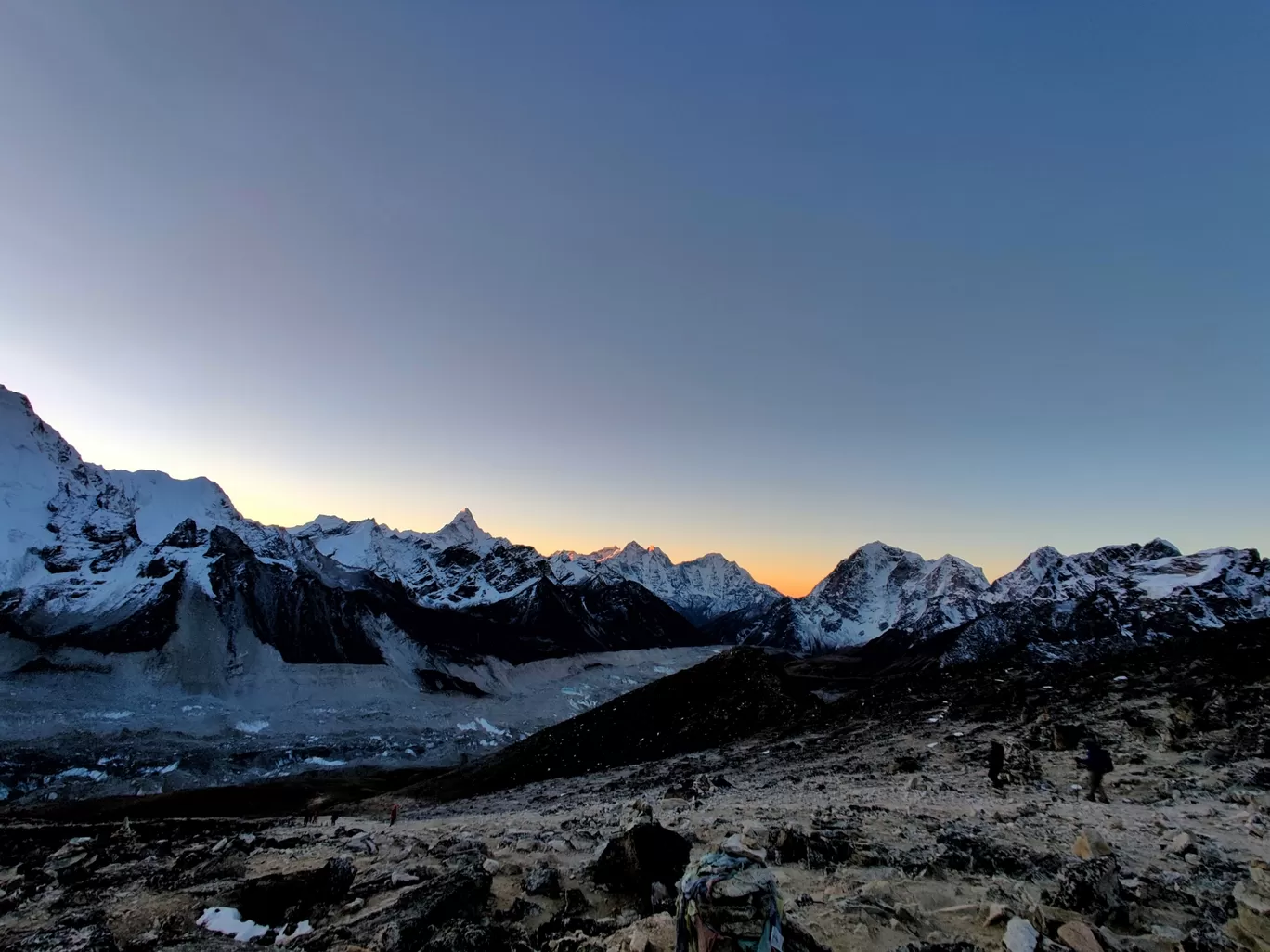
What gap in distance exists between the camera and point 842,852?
9211 mm

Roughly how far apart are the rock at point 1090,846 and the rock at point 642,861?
589 cm

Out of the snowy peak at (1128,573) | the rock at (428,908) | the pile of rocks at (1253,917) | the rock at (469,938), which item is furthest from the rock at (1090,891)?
the snowy peak at (1128,573)

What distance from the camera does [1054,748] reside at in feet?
60.0

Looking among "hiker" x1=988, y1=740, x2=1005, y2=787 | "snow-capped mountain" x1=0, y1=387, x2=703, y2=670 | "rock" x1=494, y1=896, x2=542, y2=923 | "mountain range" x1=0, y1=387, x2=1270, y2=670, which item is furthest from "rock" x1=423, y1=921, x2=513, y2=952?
"snow-capped mountain" x1=0, y1=387, x2=703, y2=670

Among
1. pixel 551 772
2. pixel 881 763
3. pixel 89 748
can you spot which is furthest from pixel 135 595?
pixel 881 763

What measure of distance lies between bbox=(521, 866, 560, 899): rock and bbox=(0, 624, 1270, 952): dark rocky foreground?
53 millimetres

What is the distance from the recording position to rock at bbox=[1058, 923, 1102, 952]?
17.9 feet

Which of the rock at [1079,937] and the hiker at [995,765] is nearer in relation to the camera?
the rock at [1079,937]

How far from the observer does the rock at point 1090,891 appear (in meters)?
6.52

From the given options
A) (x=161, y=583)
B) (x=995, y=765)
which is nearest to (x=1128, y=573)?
(x=995, y=765)

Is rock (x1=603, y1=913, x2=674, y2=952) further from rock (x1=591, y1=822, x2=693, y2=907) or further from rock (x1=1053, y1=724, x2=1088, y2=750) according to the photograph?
rock (x1=1053, y1=724, x2=1088, y2=750)

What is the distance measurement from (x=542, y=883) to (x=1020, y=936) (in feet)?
19.5

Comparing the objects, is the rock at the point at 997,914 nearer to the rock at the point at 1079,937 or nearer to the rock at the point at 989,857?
the rock at the point at 1079,937

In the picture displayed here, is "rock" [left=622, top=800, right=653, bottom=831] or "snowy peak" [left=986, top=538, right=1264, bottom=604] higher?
"snowy peak" [left=986, top=538, right=1264, bottom=604]
